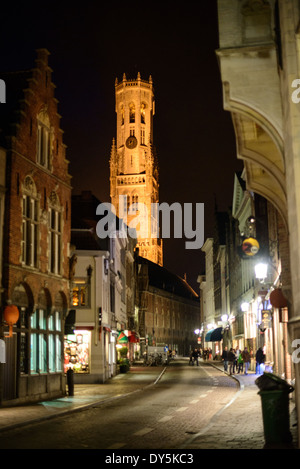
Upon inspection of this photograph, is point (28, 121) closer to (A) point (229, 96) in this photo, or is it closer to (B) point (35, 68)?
(B) point (35, 68)

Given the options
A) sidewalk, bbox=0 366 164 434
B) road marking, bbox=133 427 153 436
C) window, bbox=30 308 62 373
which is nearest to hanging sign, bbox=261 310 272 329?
sidewalk, bbox=0 366 164 434

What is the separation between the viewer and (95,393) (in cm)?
2575

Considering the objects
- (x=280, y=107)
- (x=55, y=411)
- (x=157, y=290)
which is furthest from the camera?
(x=157, y=290)

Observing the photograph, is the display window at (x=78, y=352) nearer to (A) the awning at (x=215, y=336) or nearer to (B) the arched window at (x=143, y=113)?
(A) the awning at (x=215, y=336)

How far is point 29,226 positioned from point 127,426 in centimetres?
1030

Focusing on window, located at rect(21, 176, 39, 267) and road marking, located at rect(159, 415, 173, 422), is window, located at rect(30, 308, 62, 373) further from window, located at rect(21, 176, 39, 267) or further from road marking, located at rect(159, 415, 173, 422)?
road marking, located at rect(159, 415, 173, 422)

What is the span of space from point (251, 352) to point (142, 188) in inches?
4260

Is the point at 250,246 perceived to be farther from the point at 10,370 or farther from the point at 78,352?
the point at 78,352

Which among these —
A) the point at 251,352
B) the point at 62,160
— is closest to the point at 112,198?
the point at 251,352

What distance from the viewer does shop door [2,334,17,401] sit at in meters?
20.6

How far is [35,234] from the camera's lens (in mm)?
23641

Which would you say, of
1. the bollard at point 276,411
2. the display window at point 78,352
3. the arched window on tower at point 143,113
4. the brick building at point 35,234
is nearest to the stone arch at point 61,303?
the brick building at point 35,234

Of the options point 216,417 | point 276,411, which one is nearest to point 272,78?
point 276,411

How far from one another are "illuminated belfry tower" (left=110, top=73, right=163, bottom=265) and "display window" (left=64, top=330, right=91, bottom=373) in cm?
11134
